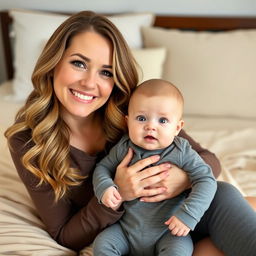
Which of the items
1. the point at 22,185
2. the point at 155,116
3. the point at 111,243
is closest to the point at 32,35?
the point at 22,185

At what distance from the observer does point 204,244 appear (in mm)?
1178

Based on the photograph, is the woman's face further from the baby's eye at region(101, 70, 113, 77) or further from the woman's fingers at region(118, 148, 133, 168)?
the woman's fingers at region(118, 148, 133, 168)

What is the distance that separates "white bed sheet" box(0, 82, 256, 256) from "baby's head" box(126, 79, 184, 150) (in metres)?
0.41

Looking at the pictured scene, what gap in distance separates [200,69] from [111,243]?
1.32 metres

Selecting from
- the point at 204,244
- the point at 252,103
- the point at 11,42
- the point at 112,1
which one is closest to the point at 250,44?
the point at 252,103

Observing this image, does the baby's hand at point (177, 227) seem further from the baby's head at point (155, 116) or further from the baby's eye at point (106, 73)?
the baby's eye at point (106, 73)

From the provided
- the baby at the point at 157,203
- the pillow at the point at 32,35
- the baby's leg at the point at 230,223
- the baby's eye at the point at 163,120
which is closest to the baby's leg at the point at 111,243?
the baby at the point at 157,203

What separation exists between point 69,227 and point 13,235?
17 cm

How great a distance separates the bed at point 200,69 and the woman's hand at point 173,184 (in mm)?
468

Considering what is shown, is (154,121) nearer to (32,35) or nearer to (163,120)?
(163,120)

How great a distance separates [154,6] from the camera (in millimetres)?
2576

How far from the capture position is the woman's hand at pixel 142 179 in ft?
3.78

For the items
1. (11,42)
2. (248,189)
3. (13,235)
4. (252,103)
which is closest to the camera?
(13,235)

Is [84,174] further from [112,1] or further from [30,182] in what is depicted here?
[112,1]
